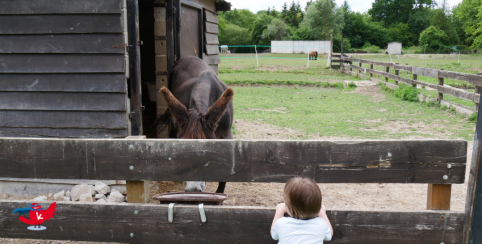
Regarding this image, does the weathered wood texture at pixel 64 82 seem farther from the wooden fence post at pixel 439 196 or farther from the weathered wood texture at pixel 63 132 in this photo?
the wooden fence post at pixel 439 196

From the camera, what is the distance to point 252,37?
69875 millimetres

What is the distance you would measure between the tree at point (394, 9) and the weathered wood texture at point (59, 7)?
9652 centimetres

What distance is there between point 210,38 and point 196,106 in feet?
14.5

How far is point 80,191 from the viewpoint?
432 cm

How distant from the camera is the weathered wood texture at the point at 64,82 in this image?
4297mm

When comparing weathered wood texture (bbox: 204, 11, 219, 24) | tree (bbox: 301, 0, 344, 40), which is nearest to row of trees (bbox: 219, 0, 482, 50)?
tree (bbox: 301, 0, 344, 40)

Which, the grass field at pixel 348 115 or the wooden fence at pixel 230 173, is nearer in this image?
the wooden fence at pixel 230 173

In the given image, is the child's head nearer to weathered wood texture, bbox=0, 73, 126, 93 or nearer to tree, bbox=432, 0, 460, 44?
weathered wood texture, bbox=0, 73, 126, 93

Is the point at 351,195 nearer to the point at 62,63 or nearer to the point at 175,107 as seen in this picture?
the point at 175,107

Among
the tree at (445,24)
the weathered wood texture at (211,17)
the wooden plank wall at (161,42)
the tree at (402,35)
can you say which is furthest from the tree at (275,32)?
the wooden plank wall at (161,42)

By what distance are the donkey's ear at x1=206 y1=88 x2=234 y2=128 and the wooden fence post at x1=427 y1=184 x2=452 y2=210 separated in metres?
1.78

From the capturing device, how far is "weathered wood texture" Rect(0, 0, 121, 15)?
13.6ft

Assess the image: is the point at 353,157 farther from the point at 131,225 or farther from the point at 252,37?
the point at 252,37

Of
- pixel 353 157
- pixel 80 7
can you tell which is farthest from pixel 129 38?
pixel 353 157
